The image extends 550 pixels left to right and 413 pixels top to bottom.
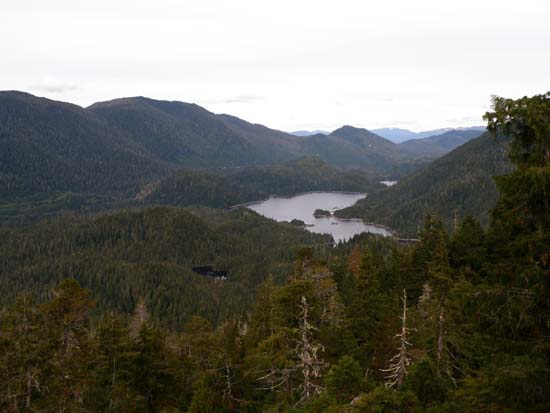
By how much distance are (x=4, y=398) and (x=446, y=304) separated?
32238 millimetres

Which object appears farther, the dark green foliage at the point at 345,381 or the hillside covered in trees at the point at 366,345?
the dark green foliage at the point at 345,381

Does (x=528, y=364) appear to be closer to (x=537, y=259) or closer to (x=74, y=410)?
(x=537, y=259)

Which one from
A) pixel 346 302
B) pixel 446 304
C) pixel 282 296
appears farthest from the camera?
pixel 346 302

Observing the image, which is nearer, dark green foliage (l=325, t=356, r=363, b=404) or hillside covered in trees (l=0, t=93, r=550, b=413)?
hillside covered in trees (l=0, t=93, r=550, b=413)

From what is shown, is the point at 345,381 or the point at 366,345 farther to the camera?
the point at 366,345

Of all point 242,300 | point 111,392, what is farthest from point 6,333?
point 242,300

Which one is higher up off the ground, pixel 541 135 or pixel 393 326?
pixel 541 135

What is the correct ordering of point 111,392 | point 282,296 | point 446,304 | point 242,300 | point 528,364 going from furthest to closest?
point 242,300, point 111,392, point 446,304, point 282,296, point 528,364

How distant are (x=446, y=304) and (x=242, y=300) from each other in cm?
15646

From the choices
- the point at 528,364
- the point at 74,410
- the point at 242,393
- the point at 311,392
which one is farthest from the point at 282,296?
the point at 74,410

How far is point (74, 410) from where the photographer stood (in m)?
32.3

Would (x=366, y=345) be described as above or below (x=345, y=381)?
below

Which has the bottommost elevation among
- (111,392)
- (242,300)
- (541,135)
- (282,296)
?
(242,300)

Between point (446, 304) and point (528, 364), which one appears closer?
point (528, 364)
